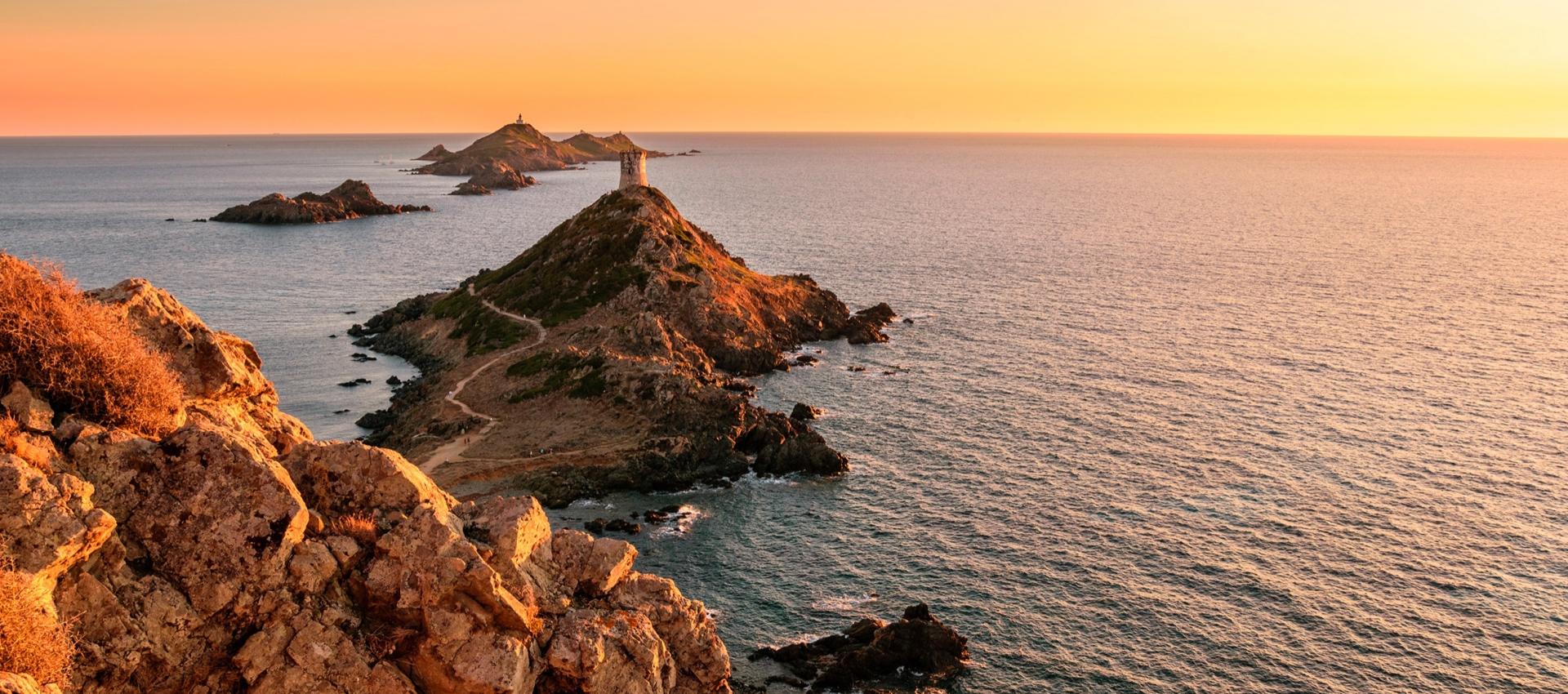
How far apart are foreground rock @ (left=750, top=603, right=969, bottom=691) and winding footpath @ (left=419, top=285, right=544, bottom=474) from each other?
125 ft

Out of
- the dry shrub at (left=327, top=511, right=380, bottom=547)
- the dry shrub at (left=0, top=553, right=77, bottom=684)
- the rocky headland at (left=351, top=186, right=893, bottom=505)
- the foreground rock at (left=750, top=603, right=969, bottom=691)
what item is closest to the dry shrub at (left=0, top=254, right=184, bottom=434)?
the dry shrub at (left=327, top=511, right=380, bottom=547)

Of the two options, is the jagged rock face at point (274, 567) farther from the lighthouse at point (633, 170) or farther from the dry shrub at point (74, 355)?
the lighthouse at point (633, 170)

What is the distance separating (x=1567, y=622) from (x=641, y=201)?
110 metres

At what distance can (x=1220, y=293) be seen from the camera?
15100cm

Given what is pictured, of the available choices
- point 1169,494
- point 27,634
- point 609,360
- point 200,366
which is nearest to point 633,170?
point 609,360

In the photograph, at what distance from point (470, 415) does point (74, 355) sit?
6429 centimetres

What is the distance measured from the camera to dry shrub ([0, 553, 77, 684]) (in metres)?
23.7

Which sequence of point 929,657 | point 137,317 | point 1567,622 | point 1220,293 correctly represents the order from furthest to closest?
point 1220,293 → point 1567,622 → point 929,657 → point 137,317

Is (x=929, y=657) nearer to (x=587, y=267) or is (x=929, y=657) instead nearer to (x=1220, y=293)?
(x=587, y=267)

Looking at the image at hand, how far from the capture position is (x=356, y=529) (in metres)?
32.5

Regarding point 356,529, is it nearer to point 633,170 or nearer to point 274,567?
point 274,567

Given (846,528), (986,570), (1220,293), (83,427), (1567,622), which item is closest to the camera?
(83,427)

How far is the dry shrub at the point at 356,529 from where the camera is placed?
1276 inches

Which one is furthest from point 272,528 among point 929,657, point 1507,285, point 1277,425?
point 1507,285
